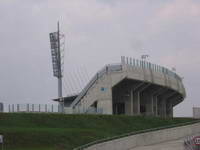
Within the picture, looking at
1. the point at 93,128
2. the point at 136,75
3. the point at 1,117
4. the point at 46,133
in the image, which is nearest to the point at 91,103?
the point at 136,75

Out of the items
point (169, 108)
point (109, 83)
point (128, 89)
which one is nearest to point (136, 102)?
point (128, 89)

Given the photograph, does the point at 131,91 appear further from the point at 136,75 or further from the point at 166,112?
the point at 166,112

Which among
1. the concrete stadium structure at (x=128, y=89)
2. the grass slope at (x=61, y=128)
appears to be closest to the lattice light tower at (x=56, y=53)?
the concrete stadium structure at (x=128, y=89)

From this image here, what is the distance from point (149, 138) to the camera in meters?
49.4

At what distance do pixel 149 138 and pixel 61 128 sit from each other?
369 inches

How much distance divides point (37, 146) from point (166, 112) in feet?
198

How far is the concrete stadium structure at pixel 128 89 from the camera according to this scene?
65.5m

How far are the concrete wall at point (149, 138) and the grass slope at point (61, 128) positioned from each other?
5.74ft

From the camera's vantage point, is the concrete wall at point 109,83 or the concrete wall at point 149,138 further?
the concrete wall at point 109,83

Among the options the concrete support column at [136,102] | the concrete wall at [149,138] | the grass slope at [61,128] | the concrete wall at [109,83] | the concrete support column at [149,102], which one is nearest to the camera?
the grass slope at [61,128]

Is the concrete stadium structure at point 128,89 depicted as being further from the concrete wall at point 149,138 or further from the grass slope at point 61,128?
the concrete wall at point 149,138

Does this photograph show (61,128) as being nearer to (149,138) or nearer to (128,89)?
(149,138)

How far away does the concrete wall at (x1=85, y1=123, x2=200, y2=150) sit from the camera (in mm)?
40319

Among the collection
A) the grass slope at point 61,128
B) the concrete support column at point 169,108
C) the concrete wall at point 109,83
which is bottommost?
the grass slope at point 61,128
